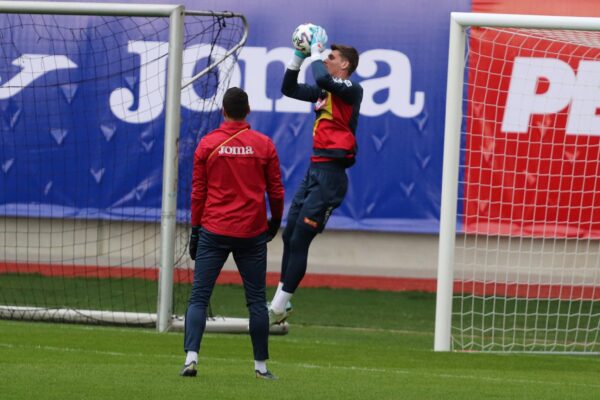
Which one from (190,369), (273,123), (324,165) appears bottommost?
(190,369)

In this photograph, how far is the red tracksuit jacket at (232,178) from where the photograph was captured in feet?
27.6

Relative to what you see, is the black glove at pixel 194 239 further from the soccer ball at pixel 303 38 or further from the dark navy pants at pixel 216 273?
the soccer ball at pixel 303 38

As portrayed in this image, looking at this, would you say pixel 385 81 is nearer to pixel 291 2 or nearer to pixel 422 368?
pixel 291 2

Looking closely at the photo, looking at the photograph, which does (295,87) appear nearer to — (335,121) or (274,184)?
(335,121)

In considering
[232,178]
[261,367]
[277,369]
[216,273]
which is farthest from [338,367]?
[232,178]

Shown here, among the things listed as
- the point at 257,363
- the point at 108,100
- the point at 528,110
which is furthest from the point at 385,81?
the point at 257,363

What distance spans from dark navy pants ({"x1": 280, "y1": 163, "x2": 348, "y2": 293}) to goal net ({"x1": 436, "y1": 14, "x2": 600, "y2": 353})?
3.59 metres

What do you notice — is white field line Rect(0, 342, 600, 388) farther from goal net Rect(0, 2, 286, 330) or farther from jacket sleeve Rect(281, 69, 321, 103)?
goal net Rect(0, 2, 286, 330)

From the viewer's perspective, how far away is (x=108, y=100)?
1758cm

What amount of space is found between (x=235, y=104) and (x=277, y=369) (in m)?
2.06

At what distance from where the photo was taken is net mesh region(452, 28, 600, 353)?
50.2 ft

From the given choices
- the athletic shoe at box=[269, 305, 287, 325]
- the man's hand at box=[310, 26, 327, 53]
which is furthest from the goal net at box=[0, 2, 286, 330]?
the man's hand at box=[310, 26, 327, 53]

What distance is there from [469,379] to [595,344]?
477cm

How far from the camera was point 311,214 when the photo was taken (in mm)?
10953
